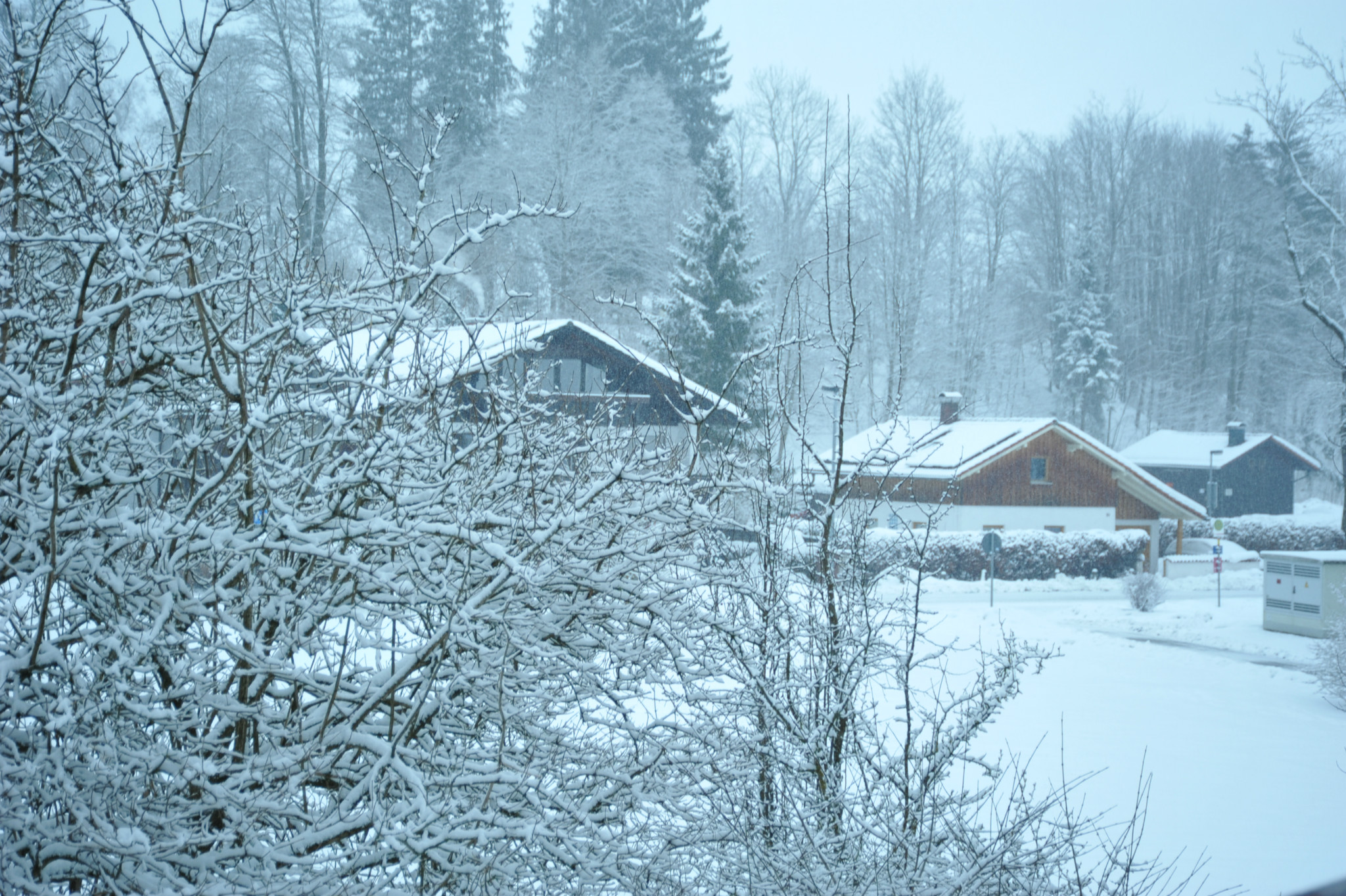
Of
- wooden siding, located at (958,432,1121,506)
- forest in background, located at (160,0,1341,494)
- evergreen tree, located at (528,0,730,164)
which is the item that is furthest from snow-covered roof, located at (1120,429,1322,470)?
evergreen tree, located at (528,0,730,164)

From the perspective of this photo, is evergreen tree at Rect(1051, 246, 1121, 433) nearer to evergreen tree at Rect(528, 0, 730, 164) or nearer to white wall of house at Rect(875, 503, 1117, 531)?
white wall of house at Rect(875, 503, 1117, 531)

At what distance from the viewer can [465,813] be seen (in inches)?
139

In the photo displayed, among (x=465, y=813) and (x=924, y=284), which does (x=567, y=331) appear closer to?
(x=465, y=813)

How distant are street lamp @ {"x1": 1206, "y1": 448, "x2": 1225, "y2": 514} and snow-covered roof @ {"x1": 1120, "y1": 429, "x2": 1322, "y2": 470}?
0.19 metres

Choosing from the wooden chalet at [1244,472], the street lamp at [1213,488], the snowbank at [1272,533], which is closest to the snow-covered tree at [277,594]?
the snowbank at [1272,533]

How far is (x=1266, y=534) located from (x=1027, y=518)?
11.4 metres

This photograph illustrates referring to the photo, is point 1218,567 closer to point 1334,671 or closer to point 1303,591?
point 1303,591

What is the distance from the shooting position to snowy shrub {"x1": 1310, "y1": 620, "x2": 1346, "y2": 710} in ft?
46.4

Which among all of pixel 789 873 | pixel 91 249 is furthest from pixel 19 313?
pixel 789 873

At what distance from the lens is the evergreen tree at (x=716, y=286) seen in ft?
83.9

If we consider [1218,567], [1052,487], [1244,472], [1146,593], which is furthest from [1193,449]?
[1146,593]

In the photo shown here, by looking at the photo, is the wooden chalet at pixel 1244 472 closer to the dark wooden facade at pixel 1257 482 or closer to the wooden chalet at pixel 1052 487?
the dark wooden facade at pixel 1257 482

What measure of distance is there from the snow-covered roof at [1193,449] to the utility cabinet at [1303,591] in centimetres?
1885

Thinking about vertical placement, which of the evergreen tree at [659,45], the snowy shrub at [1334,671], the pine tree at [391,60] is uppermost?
the evergreen tree at [659,45]
